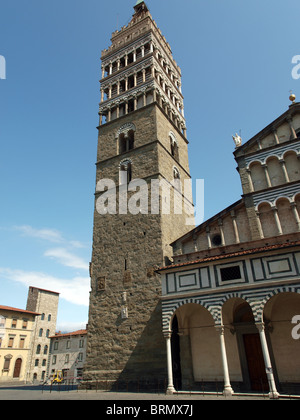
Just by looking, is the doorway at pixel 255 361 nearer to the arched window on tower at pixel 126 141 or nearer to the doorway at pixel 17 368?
the arched window on tower at pixel 126 141

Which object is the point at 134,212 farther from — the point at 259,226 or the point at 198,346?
the point at 198,346

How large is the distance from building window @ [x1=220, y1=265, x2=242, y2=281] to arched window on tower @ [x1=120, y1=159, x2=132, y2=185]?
10956 mm

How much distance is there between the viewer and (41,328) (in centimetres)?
4284

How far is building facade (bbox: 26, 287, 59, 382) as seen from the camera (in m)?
40.2

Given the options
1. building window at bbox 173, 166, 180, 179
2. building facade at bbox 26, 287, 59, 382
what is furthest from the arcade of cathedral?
building facade at bbox 26, 287, 59, 382

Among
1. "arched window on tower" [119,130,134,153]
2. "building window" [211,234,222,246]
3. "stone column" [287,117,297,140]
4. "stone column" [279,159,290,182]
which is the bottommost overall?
"building window" [211,234,222,246]

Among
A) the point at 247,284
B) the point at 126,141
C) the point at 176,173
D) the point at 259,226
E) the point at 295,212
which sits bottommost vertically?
the point at 247,284

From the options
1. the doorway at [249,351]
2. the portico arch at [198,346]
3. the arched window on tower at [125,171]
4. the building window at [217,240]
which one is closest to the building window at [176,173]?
the arched window on tower at [125,171]

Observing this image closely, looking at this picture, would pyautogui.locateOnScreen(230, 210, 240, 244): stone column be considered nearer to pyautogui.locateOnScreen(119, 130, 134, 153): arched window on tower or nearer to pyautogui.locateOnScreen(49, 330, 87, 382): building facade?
pyautogui.locateOnScreen(119, 130, 134, 153): arched window on tower

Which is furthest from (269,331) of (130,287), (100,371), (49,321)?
(49,321)

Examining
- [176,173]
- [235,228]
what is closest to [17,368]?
[176,173]

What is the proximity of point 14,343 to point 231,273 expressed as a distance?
34.2 metres

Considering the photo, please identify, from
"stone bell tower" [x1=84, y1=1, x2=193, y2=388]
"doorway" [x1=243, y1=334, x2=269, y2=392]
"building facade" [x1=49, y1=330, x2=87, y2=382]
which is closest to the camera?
"doorway" [x1=243, y1=334, x2=269, y2=392]

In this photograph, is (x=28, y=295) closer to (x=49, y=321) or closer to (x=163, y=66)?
(x=49, y=321)
